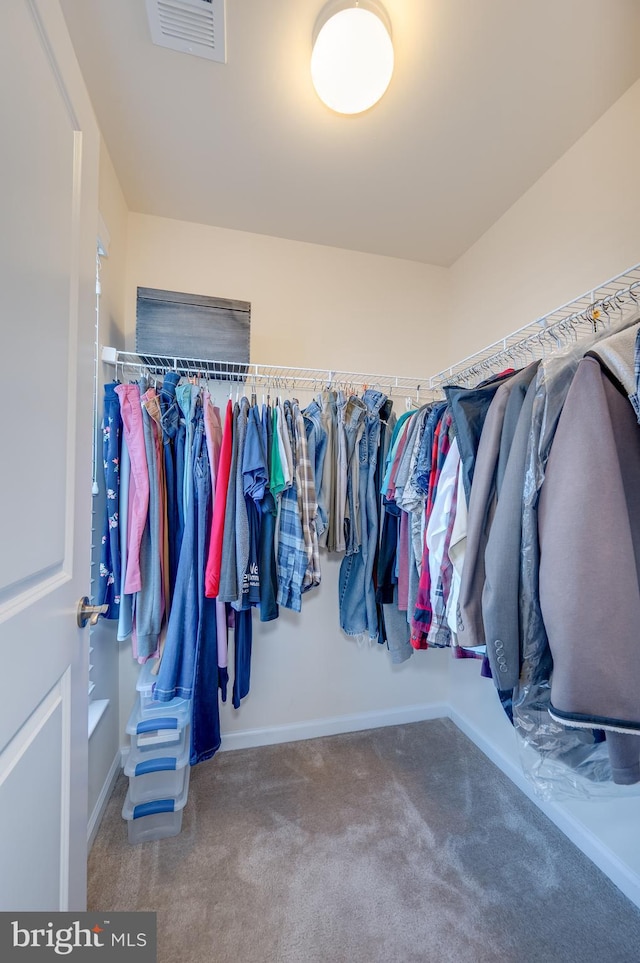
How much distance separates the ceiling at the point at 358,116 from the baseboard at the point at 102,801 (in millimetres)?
2688

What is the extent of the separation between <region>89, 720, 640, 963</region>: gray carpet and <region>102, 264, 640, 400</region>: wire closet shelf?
188 centimetres

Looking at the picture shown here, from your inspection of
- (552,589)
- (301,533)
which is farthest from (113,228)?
(552,589)

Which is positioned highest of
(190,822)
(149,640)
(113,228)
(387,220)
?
(387,220)

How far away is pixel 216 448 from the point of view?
1568mm

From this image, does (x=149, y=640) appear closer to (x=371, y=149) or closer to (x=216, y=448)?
(x=216, y=448)

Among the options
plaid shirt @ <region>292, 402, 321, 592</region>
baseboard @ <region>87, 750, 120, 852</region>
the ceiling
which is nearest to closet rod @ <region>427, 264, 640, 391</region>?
the ceiling

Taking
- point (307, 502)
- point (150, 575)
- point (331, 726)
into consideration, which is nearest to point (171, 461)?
point (150, 575)

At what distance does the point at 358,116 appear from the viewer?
4.37ft

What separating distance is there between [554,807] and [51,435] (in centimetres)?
224

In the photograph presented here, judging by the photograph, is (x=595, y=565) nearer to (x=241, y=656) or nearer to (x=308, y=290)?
(x=241, y=656)

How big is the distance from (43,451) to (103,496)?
97cm

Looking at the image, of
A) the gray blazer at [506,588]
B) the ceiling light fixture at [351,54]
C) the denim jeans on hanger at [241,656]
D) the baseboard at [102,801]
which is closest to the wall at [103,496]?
the baseboard at [102,801]

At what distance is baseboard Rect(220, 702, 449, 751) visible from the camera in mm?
1919

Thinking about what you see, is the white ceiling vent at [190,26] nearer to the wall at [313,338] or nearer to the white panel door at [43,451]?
the white panel door at [43,451]
